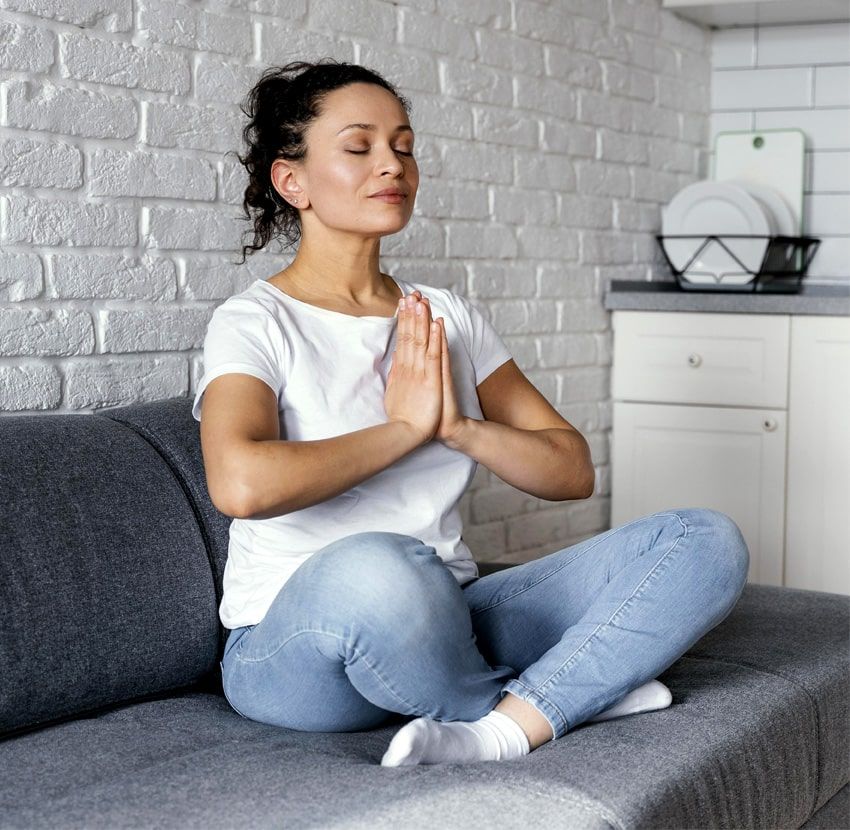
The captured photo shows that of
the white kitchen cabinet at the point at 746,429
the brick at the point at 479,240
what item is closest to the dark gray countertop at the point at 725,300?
the white kitchen cabinet at the point at 746,429

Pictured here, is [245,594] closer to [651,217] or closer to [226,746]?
[226,746]

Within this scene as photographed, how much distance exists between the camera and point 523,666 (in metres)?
1.62

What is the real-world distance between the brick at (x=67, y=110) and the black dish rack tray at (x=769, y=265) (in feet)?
5.60

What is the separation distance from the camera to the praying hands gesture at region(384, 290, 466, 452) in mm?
1565

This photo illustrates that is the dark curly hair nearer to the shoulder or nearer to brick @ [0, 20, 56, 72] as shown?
the shoulder

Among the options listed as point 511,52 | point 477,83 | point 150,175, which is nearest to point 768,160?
point 511,52

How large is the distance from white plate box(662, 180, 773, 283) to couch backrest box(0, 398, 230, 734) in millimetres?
1899

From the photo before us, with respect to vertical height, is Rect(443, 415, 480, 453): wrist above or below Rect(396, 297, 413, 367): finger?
below

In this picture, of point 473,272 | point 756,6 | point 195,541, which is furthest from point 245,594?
point 756,6

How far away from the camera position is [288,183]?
1758 millimetres

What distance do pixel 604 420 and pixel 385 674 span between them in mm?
1900

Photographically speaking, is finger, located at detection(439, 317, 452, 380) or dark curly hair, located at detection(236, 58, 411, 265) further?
dark curly hair, located at detection(236, 58, 411, 265)

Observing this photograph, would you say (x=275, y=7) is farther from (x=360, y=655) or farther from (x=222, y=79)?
(x=360, y=655)

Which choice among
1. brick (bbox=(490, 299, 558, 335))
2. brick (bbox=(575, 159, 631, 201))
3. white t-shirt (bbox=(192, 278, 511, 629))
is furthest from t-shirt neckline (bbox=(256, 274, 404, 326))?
brick (bbox=(575, 159, 631, 201))
